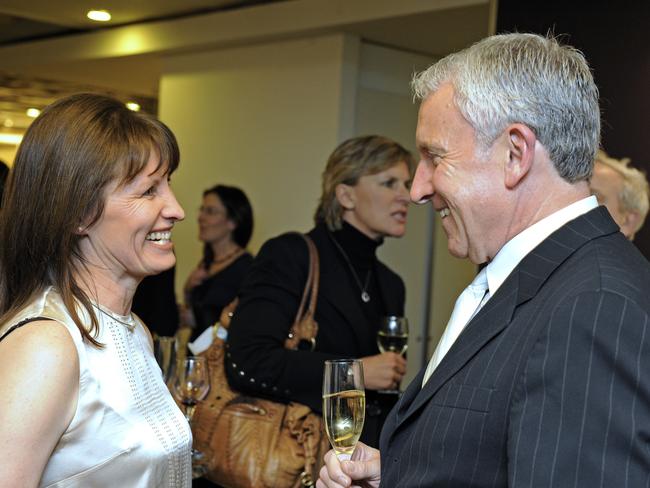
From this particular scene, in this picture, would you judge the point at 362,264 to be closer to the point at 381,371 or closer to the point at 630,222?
the point at 381,371

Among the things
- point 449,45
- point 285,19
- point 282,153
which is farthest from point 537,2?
point 282,153

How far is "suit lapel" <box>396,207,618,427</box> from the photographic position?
1.54m

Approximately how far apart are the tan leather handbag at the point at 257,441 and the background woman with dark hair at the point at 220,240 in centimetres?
284

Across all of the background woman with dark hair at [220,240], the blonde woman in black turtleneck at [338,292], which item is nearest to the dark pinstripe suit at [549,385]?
the blonde woman in black turtleneck at [338,292]

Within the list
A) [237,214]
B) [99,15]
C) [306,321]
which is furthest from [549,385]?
[99,15]

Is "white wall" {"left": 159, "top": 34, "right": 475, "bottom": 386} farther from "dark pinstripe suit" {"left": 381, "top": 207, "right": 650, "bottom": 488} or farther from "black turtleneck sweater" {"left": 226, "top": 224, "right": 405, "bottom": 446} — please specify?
"dark pinstripe suit" {"left": 381, "top": 207, "right": 650, "bottom": 488}

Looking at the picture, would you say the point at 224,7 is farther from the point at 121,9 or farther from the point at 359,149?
the point at 359,149

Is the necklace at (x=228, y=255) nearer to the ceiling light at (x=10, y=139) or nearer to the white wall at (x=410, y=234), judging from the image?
the white wall at (x=410, y=234)

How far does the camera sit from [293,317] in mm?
3369

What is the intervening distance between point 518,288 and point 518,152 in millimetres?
241

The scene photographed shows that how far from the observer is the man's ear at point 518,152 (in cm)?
160

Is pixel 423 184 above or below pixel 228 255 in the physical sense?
above

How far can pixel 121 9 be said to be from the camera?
7.44 m

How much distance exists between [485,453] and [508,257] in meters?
0.38
